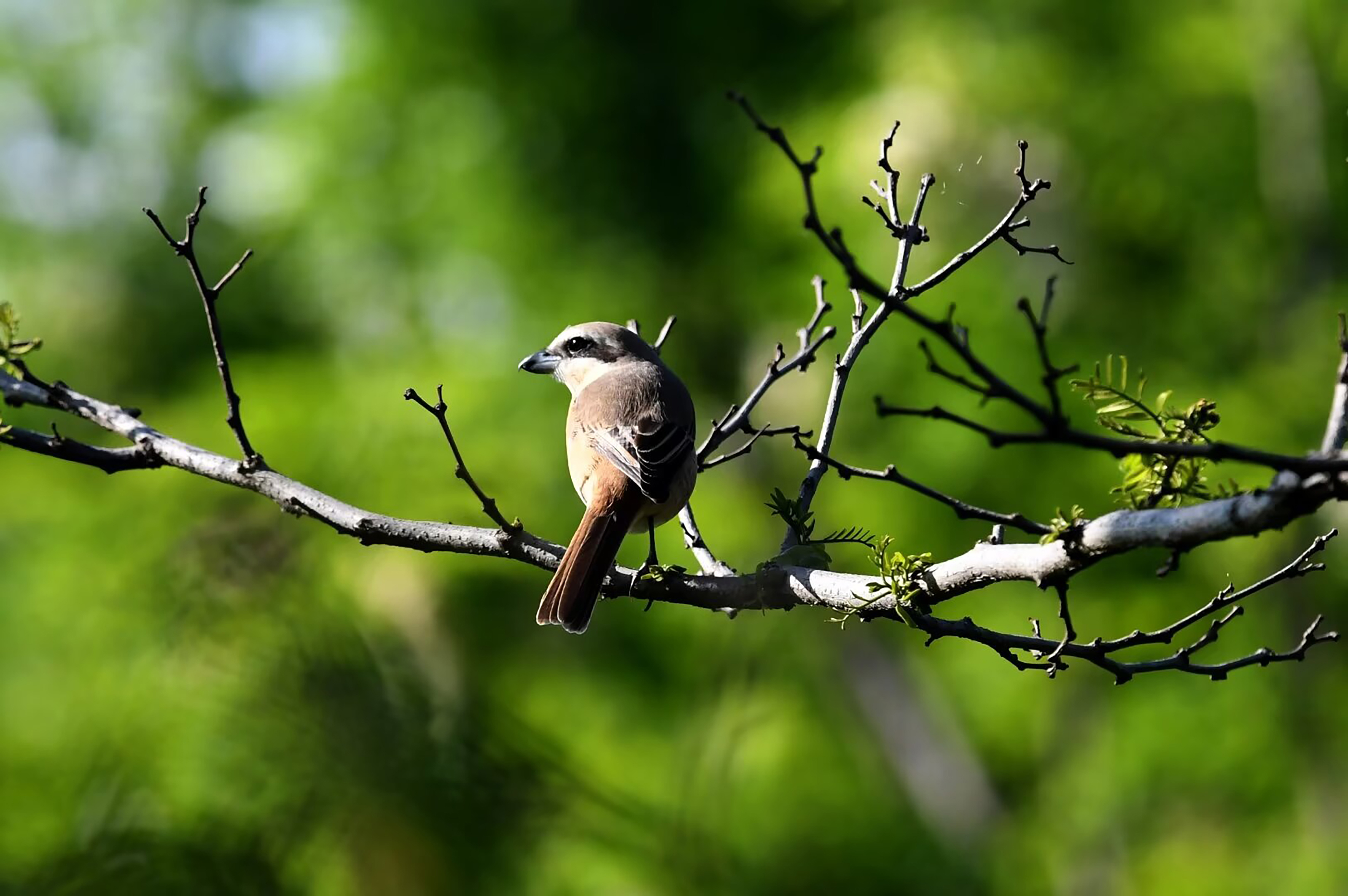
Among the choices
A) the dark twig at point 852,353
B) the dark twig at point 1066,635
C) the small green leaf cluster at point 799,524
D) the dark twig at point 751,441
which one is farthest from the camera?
the dark twig at point 751,441

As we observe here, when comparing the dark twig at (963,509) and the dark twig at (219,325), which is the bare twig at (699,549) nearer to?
the dark twig at (963,509)

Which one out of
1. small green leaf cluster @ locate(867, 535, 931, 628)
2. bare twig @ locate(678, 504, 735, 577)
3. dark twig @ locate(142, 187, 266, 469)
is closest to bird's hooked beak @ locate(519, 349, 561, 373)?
bare twig @ locate(678, 504, 735, 577)

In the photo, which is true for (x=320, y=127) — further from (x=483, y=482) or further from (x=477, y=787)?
(x=477, y=787)

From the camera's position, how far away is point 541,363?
18.4 feet

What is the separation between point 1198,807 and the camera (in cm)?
1112

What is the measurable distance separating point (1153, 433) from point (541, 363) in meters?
3.36

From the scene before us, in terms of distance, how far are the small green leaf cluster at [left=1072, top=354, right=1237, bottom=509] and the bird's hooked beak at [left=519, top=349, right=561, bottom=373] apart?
3201 mm

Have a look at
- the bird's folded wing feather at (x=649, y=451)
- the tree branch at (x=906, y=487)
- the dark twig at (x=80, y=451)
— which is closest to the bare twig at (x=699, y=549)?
the tree branch at (x=906, y=487)

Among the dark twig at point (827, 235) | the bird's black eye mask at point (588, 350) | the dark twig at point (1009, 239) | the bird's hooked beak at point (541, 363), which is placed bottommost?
the dark twig at point (827, 235)

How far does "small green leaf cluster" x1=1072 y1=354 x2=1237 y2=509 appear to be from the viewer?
2.53 m

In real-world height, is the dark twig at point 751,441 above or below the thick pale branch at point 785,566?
above

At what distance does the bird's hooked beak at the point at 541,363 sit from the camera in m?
5.56

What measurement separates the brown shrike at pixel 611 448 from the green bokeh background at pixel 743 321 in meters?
0.58

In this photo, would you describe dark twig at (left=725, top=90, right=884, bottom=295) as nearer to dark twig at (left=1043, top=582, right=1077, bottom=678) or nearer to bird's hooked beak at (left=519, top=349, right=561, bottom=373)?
dark twig at (left=1043, top=582, right=1077, bottom=678)
